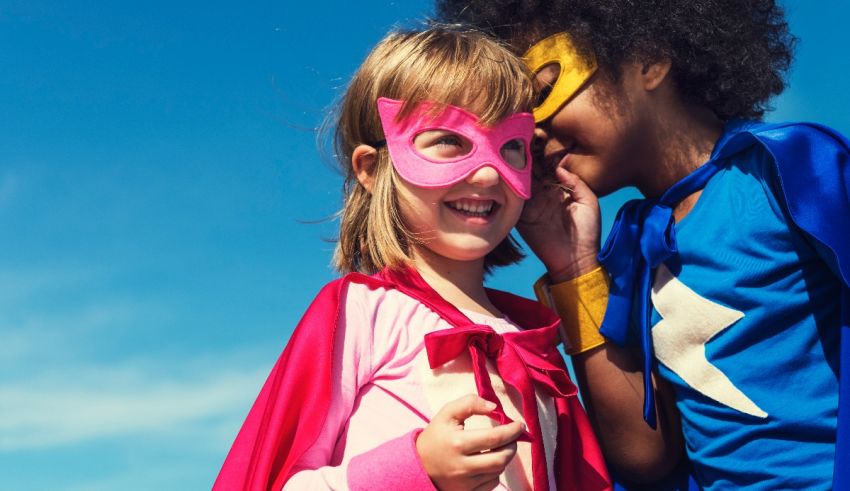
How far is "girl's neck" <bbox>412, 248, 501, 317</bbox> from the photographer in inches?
118

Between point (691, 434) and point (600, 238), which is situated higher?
point (600, 238)

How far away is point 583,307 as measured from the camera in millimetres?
3258

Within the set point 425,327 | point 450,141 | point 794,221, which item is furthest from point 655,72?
point 425,327

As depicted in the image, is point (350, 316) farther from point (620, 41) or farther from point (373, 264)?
point (620, 41)

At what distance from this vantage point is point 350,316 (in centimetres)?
275

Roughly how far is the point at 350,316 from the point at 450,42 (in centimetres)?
95

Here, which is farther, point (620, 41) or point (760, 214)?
point (620, 41)

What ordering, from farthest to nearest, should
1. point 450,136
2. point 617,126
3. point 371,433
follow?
1. point 617,126
2. point 450,136
3. point 371,433

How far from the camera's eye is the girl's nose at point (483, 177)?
2857 mm

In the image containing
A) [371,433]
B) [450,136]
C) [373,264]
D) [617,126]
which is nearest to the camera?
[371,433]

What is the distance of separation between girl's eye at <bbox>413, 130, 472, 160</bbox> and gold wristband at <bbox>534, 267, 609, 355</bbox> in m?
0.68

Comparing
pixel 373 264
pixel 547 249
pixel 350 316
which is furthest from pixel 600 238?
pixel 350 316

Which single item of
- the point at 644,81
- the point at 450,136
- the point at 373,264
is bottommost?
the point at 373,264

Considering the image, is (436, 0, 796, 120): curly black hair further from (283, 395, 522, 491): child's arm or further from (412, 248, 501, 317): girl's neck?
(283, 395, 522, 491): child's arm
